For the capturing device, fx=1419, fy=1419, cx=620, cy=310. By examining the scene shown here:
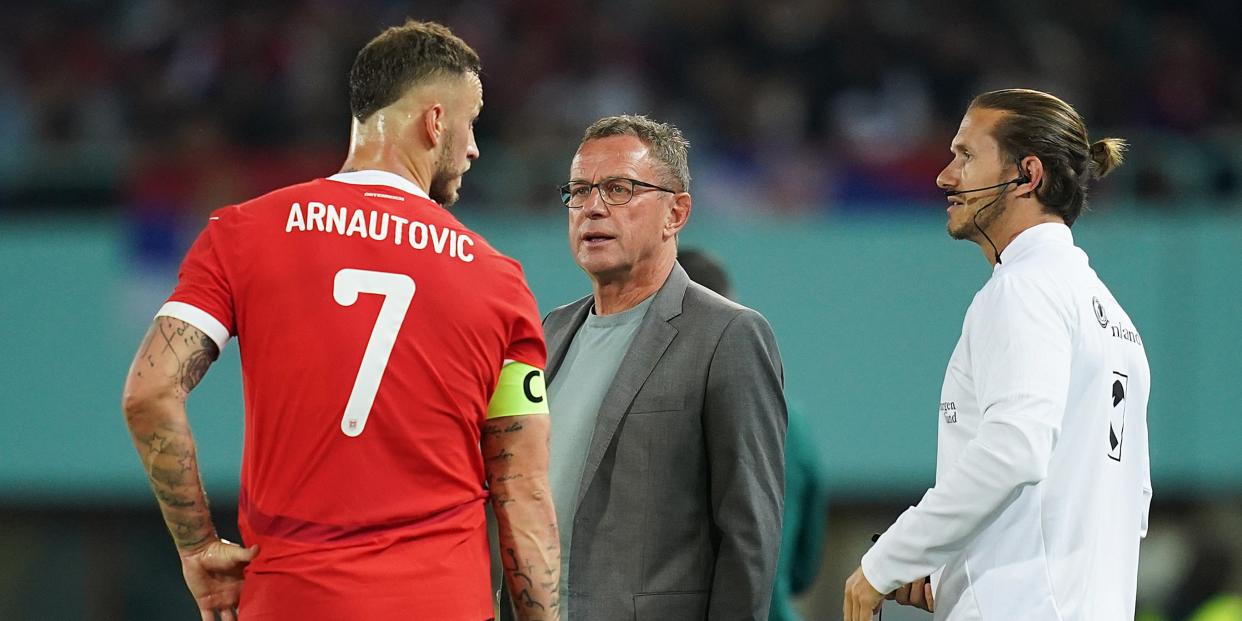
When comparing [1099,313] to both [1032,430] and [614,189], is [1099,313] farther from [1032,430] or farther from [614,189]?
[614,189]

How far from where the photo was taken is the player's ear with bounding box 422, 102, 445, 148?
3.08 m

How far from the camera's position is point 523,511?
2.96 meters

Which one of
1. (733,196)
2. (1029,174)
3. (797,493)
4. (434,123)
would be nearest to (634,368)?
(434,123)

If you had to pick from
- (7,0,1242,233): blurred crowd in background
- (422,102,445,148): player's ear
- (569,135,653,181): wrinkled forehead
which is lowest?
(422,102,445,148): player's ear

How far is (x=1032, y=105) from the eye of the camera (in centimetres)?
318

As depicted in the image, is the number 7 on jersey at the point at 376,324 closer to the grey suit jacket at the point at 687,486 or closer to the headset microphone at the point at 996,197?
the grey suit jacket at the point at 687,486

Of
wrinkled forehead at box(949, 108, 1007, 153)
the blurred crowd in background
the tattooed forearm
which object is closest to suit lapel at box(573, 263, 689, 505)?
wrinkled forehead at box(949, 108, 1007, 153)

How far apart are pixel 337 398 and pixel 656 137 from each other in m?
1.37

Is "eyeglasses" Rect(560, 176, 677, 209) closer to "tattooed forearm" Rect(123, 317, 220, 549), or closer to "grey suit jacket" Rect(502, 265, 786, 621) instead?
"grey suit jacket" Rect(502, 265, 786, 621)

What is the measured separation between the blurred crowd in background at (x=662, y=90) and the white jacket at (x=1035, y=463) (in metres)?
6.11

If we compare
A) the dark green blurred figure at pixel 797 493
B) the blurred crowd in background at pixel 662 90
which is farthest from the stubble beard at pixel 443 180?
the blurred crowd in background at pixel 662 90

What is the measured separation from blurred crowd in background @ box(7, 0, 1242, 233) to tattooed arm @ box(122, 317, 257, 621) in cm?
673

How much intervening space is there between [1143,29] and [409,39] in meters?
8.96

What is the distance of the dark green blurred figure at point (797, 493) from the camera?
441 cm
